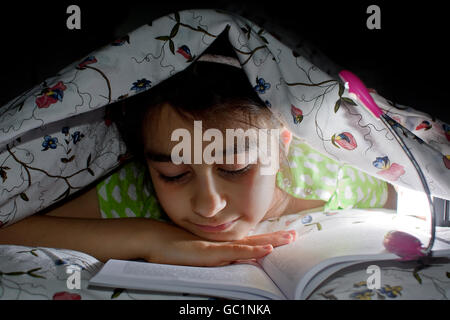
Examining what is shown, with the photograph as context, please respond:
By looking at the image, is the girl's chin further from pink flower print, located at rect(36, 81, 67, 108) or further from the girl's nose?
pink flower print, located at rect(36, 81, 67, 108)

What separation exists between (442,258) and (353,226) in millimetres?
153

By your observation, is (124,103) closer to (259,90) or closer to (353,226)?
(259,90)

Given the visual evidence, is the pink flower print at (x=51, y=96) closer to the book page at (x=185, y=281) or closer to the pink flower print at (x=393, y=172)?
the book page at (x=185, y=281)

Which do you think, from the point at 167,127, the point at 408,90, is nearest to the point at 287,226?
the point at 167,127

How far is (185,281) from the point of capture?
1.84 ft

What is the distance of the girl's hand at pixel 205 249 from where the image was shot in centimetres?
69

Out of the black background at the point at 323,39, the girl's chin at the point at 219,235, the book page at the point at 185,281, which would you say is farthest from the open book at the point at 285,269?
the black background at the point at 323,39

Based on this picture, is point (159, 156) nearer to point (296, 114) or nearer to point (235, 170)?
point (235, 170)

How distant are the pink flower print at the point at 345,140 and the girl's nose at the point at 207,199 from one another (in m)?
0.23

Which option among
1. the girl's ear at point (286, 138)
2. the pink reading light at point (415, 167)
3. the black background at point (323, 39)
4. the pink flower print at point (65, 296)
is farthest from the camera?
the black background at point (323, 39)

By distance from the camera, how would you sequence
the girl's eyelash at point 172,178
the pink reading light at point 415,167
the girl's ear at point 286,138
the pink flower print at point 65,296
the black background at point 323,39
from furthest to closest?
the black background at point 323,39 < the girl's ear at point 286,138 < the girl's eyelash at point 172,178 < the pink reading light at point 415,167 < the pink flower print at point 65,296

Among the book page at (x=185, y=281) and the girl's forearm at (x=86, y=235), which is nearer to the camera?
the book page at (x=185, y=281)

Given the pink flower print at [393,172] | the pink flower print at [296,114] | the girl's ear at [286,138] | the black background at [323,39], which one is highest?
the black background at [323,39]

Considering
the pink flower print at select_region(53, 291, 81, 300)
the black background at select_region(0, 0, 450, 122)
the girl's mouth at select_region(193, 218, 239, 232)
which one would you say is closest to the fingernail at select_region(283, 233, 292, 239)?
the girl's mouth at select_region(193, 218, 239, 232)
